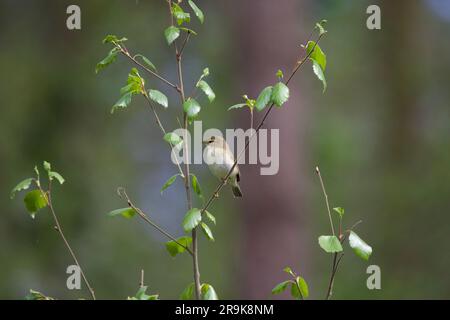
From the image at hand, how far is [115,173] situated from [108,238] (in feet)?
3.89

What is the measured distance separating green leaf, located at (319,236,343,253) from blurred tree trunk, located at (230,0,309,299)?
376 centimetres

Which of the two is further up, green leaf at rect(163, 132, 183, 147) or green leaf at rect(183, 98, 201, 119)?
green leaf at rect(183, 98, 201, 119)

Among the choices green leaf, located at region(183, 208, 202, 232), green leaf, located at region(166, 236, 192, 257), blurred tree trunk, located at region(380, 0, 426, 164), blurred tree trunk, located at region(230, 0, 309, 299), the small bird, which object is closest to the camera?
green leaf, located at region(183, 208, 202, 232)

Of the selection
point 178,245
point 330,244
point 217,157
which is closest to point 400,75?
point 217,157

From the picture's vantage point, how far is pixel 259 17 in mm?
6660

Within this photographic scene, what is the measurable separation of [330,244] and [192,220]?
50 cm

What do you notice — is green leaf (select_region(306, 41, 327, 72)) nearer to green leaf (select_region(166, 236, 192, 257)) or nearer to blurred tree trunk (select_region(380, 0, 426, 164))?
green leaf (select_region(166, 236, 192, 257))

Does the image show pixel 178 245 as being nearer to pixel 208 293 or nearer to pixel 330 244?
pixel 208 293

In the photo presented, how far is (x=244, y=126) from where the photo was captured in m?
6.52

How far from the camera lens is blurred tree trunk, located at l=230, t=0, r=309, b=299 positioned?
6398 mm

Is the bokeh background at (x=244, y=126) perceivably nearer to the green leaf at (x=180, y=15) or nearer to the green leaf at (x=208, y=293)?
the green leaf at (x=208, y=293)

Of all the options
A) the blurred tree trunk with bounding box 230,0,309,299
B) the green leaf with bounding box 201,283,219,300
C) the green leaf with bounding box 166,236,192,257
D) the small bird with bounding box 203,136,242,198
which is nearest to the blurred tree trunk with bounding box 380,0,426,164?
the blurred tree trunk with bounding box 230,0,309,299

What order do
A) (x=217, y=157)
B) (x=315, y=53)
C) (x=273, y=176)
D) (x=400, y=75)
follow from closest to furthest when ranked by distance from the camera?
(x=315, y=53)
(x=217, y=157)
(x=273, y=176)
(x=400, y=75)
